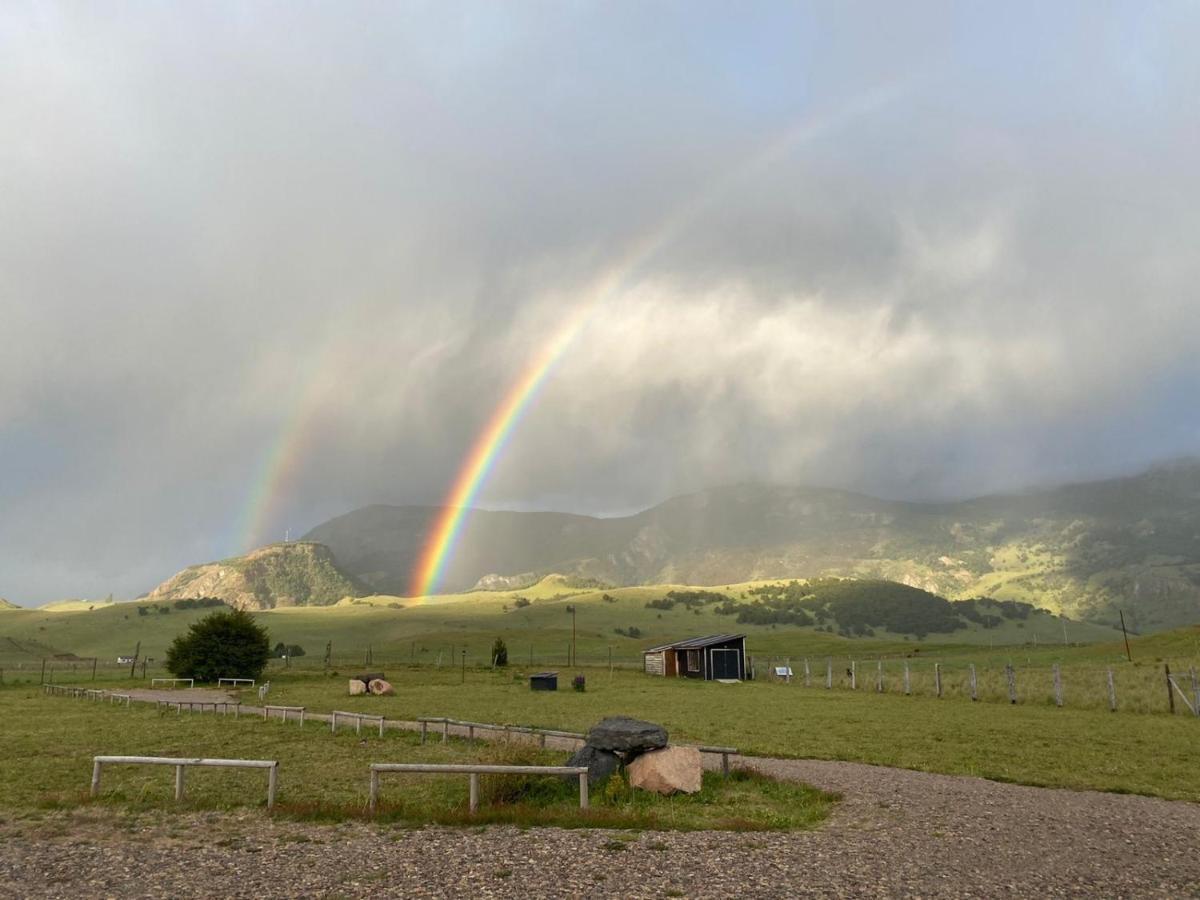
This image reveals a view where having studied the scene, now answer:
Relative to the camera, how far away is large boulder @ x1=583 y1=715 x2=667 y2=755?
642 inches

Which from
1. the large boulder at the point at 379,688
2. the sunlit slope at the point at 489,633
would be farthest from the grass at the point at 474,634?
the large boulder at the point at 379,688

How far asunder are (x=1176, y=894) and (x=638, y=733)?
896 cm

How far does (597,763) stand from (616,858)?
17.4 ft

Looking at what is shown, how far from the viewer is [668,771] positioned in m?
16.0

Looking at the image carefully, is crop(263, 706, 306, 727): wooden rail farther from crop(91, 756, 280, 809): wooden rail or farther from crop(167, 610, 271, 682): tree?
crop(167, 610, 271, 682): tree

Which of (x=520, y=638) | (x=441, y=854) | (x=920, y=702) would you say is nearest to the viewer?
(x=441, y=854)

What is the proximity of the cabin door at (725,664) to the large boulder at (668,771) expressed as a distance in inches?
2336

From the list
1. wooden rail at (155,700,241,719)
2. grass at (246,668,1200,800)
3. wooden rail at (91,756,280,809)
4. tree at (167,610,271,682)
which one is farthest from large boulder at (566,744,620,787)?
tree at (167,610,271,682)

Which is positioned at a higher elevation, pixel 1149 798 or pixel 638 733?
pixel 638 733

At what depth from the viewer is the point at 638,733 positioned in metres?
16.4

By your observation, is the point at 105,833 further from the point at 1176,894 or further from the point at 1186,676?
the point at 1186,676

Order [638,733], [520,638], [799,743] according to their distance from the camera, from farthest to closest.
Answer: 1. [520,638]
2. [799,743]
3. [638,733]

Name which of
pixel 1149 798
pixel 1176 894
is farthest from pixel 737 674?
pixel 1176 894

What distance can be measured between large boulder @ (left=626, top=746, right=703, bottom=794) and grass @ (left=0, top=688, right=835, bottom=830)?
0.98ft
